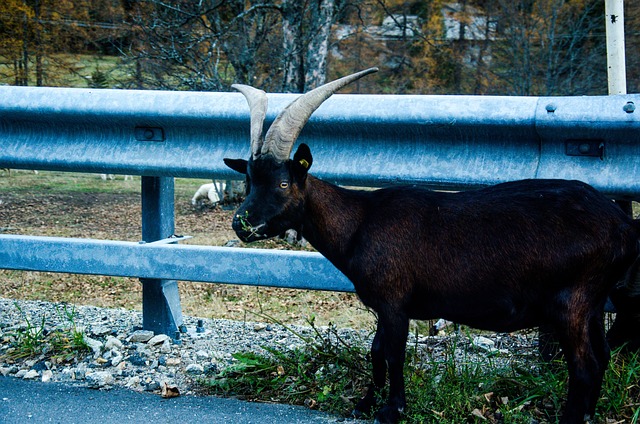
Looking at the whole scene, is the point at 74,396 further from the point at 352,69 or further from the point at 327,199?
the point at 352,69

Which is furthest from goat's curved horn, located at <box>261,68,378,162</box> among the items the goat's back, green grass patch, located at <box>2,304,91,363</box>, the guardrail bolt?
green grass patch, located at <box>2,304,91,363</box>

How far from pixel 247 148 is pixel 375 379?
1.49m

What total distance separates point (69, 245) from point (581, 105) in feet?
9.70

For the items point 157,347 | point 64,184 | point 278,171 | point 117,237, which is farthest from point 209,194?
point 278,171

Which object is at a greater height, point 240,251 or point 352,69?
point 352,69

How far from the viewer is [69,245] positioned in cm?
472

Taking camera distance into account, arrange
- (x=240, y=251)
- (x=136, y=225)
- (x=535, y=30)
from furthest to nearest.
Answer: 1. (x=535, y=30)
2. (x=136, y=225)
3. (x=240, y=251)

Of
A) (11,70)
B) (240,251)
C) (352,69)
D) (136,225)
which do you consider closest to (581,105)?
(240,251)

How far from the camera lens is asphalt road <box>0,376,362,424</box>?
3.74m

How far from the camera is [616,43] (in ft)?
14.3

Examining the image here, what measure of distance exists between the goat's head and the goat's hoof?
97 cm

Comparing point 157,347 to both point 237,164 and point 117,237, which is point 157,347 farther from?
point 117,237

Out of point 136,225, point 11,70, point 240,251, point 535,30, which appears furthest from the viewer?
point 535,30

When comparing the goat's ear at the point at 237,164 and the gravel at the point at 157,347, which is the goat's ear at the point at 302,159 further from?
the gravel at the point at 157,347
